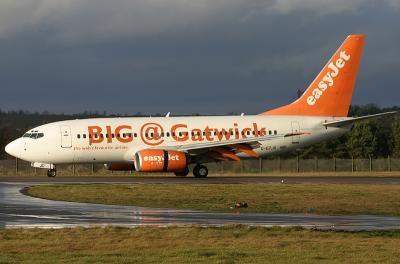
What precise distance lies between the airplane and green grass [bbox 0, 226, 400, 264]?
90.7ft

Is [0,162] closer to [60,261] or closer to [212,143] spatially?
[212,143]

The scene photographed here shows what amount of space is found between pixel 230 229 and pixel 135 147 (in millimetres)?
29982

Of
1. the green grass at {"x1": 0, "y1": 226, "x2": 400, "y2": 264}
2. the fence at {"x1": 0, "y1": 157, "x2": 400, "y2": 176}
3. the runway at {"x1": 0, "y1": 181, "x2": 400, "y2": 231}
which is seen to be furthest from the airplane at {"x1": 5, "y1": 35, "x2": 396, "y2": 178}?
the green grass at {"x1": 0, "y1": 226, "x2": 400, "y2": 264}

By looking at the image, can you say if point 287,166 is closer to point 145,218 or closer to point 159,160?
point 159,160

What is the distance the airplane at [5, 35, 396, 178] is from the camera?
4991 cm

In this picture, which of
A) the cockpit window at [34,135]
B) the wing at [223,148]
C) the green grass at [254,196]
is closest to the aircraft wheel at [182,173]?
the wing at [223,148]

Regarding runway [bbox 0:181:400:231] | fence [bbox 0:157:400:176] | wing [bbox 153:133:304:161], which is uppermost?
wing [bbox 153:133:304:161]

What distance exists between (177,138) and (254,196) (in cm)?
1829

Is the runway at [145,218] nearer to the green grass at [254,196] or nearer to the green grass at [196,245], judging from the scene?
the green grass at [196,245]

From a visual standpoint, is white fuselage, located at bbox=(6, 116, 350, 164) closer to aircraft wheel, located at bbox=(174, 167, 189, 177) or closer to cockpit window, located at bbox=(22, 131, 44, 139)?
cockpit window, located at bbox=(22, 131, 44, 139)

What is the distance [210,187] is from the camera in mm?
38844

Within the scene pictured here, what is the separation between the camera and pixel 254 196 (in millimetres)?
33281

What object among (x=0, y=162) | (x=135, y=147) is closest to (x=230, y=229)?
(x=135, y=147)

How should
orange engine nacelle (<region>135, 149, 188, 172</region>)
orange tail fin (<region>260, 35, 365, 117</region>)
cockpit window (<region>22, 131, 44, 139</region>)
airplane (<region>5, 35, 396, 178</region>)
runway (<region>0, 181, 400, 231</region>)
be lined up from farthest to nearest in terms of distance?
orange tail fin (<region>260, 35, 365, 117</region>)
cockpit window (<region>22, 131, 44, 139</region>)
airplane (<region>5, 35, 396, 178</region>)
orange engine nacelle (<region>135, 149, 188, 172</region>)
runway (<region>0, 181, 400, 231</region>)
